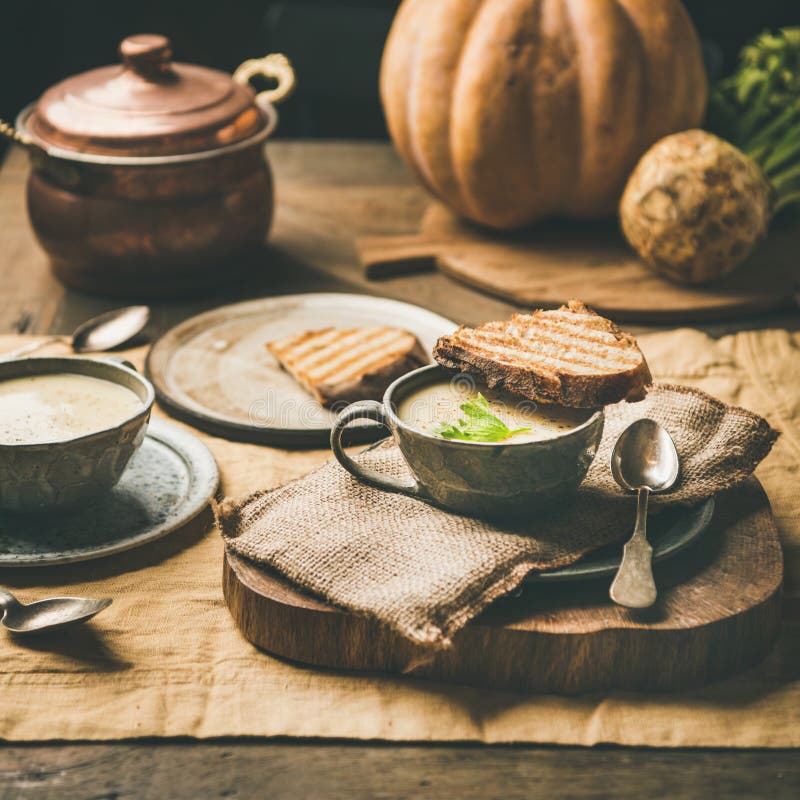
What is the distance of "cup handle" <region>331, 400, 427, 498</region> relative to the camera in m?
1.21

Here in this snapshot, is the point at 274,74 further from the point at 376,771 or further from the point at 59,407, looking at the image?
the point at 376,771

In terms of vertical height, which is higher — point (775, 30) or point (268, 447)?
point (775, 30)

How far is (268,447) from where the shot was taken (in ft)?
5.17

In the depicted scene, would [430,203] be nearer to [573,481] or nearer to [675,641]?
[573,481]

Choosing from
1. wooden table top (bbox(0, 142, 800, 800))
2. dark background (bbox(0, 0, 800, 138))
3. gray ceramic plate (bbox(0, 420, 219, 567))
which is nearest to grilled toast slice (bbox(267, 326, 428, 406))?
gray ceramic plate (bbox(0, 420, 219, 567))

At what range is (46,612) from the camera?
1155 mm

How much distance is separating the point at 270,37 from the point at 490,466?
269 cm

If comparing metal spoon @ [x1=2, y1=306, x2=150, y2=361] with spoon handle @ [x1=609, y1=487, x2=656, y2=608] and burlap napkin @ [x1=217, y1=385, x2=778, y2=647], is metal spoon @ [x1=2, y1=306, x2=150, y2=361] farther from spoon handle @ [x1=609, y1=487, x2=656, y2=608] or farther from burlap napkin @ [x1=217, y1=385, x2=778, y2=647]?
spoon handle @ [x1=609, y1=487, x2=656, y2=608]

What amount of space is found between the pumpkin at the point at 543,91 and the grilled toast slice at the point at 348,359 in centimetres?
57

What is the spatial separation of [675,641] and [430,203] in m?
1.69

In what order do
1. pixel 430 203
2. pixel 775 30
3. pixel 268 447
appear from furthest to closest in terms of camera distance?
1. pixel 775 30
2. pixel 430 203
3. pixel 268 447

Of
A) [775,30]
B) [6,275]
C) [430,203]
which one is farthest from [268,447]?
[775,30]

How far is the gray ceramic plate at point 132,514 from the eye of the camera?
49.4 inches

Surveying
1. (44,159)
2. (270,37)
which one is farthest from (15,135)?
(270,37)
